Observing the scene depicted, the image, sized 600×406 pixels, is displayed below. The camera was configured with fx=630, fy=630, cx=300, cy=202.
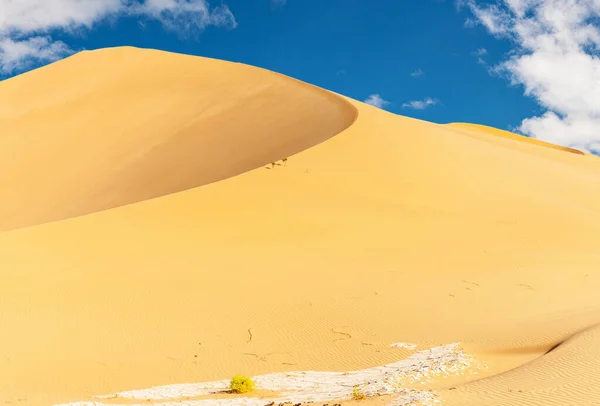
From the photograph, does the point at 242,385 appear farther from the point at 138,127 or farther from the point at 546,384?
the point at 138,127

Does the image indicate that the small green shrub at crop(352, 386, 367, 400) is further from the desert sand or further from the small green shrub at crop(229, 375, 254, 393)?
the small green shrub at crop(229, 375, 254, 393)

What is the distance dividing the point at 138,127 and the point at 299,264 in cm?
1753

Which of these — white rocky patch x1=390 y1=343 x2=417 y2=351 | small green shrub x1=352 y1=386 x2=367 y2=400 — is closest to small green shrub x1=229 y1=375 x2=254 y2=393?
small green shrub x1=352 y1=386 x2=367 y2=400

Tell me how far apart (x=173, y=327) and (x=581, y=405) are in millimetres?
6218

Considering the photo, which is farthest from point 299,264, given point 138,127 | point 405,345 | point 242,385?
point 138,127

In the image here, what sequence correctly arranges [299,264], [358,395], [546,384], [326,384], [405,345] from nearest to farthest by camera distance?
1. [546,384]
2. [358,395]
3. [326,384]
4. [405,345]
5. [299,264]

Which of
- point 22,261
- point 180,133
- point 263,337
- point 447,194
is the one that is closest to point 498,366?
point 263,337

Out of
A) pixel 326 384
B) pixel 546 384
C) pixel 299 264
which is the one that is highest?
pixel 299 264

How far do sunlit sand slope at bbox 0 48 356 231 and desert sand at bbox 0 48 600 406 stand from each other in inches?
6.6

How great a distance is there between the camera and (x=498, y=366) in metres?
7.50

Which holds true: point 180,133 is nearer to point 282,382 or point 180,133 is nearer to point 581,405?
point 282,382

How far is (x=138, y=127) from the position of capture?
27.7 m

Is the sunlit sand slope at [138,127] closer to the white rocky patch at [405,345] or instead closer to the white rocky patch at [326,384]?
the white rocky patch at [405,345]

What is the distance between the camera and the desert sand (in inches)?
321
